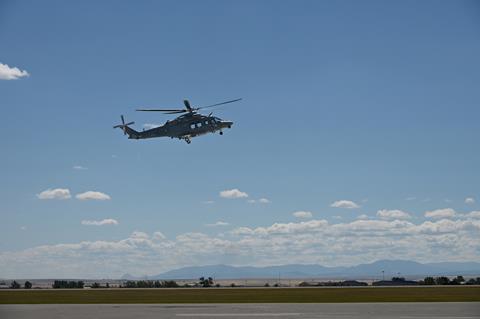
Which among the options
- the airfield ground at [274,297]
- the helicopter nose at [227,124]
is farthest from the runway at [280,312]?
the helicopter nose at [227,124]

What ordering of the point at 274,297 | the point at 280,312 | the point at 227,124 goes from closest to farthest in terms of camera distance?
the point at 280,312 < the point at 274,297 < the point at 227,124

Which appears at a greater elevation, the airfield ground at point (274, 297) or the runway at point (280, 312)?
the airfield ground at point (274, 297)

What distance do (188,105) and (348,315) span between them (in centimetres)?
5190

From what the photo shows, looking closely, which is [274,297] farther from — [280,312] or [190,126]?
[190,126]

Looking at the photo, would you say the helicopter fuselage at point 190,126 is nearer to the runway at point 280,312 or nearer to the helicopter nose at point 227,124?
the helicopter nose at point 227,124

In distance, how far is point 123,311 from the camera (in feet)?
150

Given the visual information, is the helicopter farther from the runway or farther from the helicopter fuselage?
the runway

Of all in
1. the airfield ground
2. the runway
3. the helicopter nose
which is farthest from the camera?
the helicopter nose

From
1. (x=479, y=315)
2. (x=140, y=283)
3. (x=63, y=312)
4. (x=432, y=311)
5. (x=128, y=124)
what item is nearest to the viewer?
(x=479, y=315)

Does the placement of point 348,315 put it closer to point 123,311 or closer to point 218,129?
point 123,311

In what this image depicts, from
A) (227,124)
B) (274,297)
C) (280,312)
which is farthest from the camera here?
(227,124)

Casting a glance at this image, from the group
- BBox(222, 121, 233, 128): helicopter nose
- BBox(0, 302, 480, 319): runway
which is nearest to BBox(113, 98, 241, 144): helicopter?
BBox(222, 121, 233, 128): helicopter nose

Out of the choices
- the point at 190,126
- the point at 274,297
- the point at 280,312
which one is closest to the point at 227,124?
the point at 190,126

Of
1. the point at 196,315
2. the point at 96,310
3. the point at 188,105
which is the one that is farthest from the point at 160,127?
the point at 196,315
